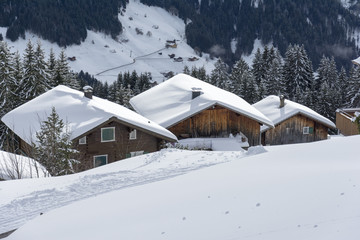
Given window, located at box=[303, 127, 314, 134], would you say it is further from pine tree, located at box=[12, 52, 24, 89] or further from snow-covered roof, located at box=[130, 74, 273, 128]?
pine tree, located at box=[12, 52, 24, 89]

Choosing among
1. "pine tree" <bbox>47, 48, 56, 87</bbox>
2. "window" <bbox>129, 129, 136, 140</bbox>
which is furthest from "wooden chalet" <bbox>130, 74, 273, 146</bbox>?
"pine tree" <bbox>47, 48, 56, 87</bbox>

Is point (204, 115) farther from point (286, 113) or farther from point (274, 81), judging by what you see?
point (274, 81)

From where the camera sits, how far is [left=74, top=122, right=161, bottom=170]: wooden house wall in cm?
2839

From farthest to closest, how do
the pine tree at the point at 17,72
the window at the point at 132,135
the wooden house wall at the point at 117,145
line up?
the pine tree at the point at 17,72
the window at the point at 132,135
the wooden house wall at the point at 117,145

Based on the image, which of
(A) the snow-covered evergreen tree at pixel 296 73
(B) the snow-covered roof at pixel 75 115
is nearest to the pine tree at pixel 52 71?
(B) the snow-covered roof at pixel 75 115

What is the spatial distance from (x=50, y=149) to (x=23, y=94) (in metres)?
24.8

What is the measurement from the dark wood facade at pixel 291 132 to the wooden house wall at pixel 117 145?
39.6ft

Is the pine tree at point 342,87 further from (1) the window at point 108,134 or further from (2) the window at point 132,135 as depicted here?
(1) the window at point 108,134

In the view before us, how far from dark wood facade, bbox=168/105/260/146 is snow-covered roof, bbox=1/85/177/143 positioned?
293 centimetres

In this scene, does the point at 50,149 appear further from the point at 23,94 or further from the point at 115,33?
the point at 115,33

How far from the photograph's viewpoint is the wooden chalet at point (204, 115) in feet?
102

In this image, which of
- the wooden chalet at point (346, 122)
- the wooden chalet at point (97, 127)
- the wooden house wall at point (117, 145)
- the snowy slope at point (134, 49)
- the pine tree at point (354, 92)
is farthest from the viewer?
the snowy slope at point (134, 49)

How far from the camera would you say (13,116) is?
3047cm

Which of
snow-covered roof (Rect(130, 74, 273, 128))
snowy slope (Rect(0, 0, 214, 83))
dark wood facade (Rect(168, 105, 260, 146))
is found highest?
snowy slope (Rect(0, 0, 214, 83))
